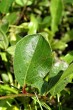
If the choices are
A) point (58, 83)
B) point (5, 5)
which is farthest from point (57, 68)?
point (5, 5)

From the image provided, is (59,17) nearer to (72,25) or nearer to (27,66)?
(72,25)

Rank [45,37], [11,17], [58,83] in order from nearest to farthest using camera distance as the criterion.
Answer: [58,83]
[45,37]
[11,17]

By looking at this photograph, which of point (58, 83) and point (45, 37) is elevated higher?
point (45, 37)

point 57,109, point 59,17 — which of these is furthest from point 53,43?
point 57,109

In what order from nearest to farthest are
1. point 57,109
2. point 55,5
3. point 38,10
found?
point 57,109 → point 55,5 → point 38,10

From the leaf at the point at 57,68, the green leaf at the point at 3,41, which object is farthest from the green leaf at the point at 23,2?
the leaf at the point at 57,68

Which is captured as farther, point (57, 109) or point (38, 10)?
point (38, 10)

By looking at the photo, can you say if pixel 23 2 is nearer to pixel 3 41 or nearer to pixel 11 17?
pixel 11 17
